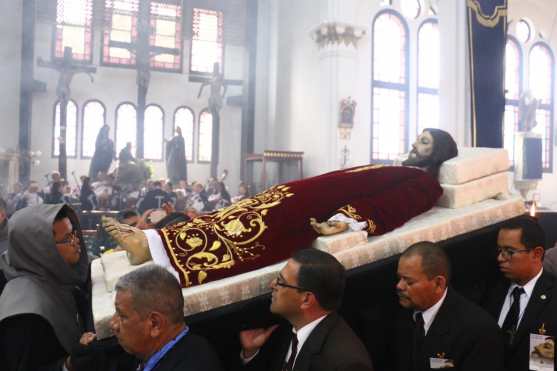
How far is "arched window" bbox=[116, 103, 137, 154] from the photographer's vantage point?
57.5 ft

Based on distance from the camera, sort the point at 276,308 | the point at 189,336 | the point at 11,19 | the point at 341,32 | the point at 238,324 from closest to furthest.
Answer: the point at 189,336 → the point at 276,308 → the point at 238,324 → the point at 341,32 → the point at 11,19

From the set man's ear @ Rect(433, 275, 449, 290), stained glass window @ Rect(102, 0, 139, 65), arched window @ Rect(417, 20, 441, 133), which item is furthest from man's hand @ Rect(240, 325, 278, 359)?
stained glass window @ Rect(102, 0, 139, 65)

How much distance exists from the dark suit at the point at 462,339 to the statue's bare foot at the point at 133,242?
52.5 inches

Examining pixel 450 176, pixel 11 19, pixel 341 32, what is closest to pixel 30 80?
pixel 11 19

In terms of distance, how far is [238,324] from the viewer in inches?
95.7

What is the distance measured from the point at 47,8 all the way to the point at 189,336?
A: 17018mm

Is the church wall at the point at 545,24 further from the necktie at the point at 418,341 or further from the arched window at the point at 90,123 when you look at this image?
the necktie at the point at 418,341

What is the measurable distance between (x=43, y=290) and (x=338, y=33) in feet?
38.6

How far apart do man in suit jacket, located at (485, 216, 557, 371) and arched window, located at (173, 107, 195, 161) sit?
1649cm

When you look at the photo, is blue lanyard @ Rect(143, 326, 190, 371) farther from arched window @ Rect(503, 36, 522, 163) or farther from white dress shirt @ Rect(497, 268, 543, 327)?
arched window @ Rect(503, 36, 522, 163)

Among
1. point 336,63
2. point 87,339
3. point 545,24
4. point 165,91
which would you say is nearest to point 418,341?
point 87,339

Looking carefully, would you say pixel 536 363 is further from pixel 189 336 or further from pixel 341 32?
pixel 341 32

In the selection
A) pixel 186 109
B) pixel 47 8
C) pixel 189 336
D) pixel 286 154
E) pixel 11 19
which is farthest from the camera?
pixel 186 109

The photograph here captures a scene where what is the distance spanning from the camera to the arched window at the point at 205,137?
18.5 metres
